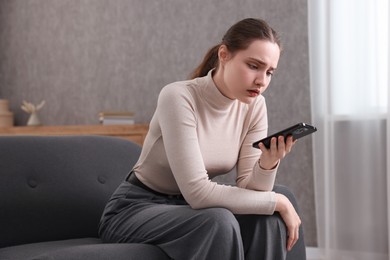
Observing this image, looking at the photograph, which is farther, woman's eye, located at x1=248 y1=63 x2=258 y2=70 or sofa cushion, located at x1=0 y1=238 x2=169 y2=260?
Answer: woman's eye, located at x1=248 y1=63 x2=258 y2=70

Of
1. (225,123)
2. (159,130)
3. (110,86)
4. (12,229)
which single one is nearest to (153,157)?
(159,130)

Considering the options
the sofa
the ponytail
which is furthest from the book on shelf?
the ponytail

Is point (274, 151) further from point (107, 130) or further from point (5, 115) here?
point (5, 115)

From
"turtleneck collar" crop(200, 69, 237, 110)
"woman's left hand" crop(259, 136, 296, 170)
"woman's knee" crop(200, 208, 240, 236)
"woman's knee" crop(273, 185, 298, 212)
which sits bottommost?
"woman's knee" crop(273, 185, 298, 212)

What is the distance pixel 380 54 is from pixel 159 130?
1751 millimetres

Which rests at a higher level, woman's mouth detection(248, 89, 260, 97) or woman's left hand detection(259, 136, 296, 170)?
woman's mouth detection(248, 89, 260, 97)

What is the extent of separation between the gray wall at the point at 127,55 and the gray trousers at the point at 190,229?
1647 millimetres

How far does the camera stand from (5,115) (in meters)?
4.59

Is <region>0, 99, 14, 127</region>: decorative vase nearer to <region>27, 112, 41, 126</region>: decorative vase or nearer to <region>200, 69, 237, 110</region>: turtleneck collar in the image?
<region>27, 112, 41, 126</region>: decorative vase

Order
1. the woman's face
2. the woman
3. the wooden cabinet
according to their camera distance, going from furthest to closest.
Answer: the wooden cabinet, the woman's face, the woman

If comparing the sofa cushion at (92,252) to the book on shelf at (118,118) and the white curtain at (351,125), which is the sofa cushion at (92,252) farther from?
the book on shelf at (118,118)

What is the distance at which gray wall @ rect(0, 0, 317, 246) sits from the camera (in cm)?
369

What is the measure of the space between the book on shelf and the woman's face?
2.12 meters

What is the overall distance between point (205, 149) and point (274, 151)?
243 mm
